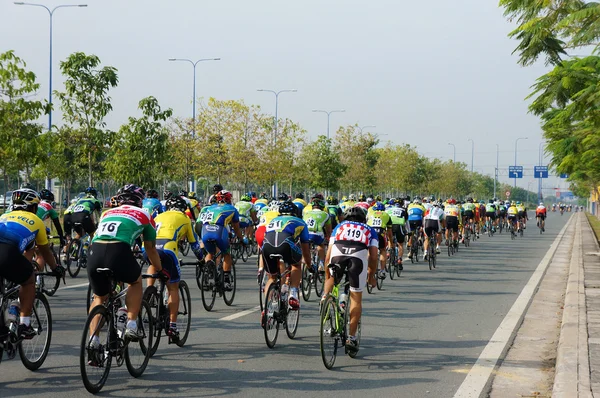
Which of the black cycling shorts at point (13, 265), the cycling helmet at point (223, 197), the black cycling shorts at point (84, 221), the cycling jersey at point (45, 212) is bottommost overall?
the black cycling shorts at point (13, 265)

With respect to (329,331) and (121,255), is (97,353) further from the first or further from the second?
(329,331)

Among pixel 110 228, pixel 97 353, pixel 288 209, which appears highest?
pixel 288 209

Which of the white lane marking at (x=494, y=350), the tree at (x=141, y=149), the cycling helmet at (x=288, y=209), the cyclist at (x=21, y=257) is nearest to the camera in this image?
the white lane marking at (x=494, y=350)

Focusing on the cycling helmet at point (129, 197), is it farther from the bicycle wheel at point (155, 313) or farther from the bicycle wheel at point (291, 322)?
the bicycle wheel at point (291, 322)

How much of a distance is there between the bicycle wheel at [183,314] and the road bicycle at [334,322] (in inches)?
63.6

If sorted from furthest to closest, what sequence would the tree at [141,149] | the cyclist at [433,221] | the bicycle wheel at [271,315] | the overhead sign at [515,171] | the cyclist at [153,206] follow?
the overhead sign at [515,171] → the tree at [141,149] → the cyclist at [433,221] → the cyclist at [153,206] → the bicycle wheel at [271,315]

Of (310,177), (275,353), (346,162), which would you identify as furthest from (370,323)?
(346,162)

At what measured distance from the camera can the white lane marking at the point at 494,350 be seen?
693 centimetres

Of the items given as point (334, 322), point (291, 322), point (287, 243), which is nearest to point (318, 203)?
point (287, 243)

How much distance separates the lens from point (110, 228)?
6.63 meters

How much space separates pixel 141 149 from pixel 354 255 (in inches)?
897

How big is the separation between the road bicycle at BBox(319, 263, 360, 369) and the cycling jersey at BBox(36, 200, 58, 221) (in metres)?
5.82

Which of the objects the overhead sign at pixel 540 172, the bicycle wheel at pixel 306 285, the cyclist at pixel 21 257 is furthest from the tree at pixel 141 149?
the overhead sign at pixel 540 172

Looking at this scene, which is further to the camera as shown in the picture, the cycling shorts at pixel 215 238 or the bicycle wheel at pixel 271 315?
the cycling shorts at pixel 215 238
